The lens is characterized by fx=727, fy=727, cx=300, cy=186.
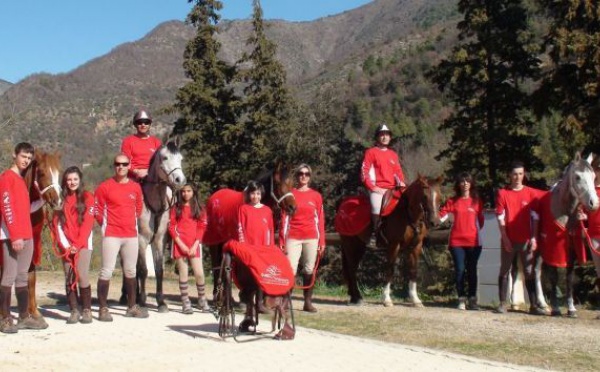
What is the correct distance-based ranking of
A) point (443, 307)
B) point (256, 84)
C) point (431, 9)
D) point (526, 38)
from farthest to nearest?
point (431, 9) < point (256, 84) < point (526, 38) < point (443, 307)

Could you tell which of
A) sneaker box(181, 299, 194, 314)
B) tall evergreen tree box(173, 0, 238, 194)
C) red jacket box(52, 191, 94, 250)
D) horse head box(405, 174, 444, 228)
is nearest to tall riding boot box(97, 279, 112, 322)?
red jacket box(52, 191, 94, 250)

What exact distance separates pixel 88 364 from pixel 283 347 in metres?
1.92

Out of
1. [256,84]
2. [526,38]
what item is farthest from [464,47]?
[256,84]

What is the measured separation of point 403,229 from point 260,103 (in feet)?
95.5

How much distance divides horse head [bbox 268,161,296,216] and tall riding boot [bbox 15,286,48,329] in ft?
10.3

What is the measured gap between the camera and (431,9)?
18562cm

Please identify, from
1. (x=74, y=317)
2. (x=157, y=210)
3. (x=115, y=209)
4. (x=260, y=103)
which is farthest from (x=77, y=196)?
(x=260, y=103)

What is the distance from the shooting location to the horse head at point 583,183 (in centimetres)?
952

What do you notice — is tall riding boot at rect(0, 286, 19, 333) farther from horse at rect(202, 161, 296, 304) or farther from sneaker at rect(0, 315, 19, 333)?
horse at rect(202, 161, 296, 304)

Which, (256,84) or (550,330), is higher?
(256,84)

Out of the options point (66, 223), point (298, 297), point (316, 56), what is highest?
point (316, 56)

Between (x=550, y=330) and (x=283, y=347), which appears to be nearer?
(x=283, y=347)

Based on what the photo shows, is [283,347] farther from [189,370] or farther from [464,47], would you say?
[464,47]

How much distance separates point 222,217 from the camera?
10328 millimetres
